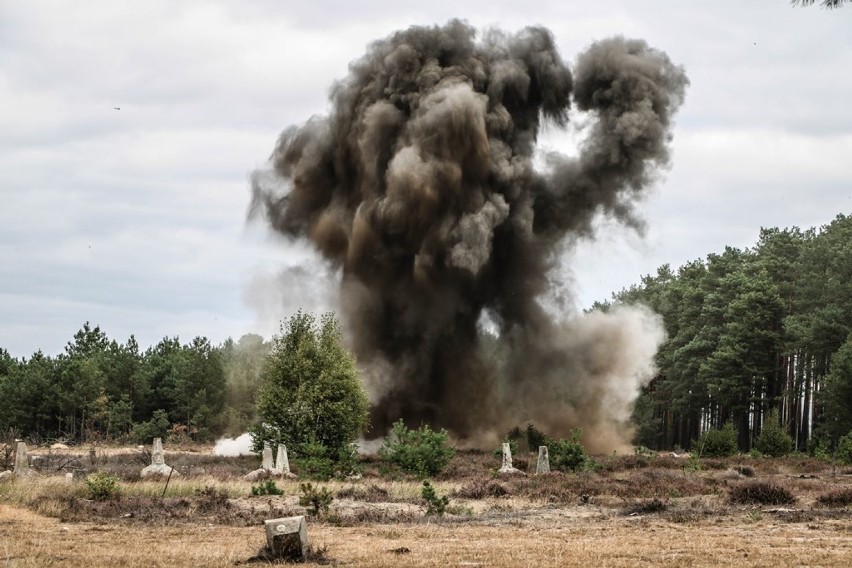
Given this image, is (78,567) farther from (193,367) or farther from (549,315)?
(193,367)

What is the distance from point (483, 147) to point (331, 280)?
12.5m

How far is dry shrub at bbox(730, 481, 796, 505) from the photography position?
26250 mm

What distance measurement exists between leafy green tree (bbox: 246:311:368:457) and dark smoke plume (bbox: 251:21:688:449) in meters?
15.2

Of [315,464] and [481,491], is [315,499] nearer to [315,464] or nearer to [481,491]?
[481,491]

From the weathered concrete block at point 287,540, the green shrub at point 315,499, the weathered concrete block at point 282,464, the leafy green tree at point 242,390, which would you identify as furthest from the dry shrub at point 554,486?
the leafy green tree at point 242,390

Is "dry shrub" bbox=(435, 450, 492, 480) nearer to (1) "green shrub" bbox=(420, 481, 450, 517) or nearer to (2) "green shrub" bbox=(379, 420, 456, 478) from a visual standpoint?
(2) "green shrub" bbox=(379, 420, 456, 478)

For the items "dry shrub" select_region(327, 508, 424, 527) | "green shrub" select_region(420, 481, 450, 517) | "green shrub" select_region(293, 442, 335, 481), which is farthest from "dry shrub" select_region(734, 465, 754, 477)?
"dry shrub" select_region(327, 508, 424, 527)

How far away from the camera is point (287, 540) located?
1631cm

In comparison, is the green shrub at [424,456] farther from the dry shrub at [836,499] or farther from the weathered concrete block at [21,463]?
the dry shrub at [836,499]

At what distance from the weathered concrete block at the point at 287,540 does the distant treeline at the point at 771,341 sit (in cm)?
4312

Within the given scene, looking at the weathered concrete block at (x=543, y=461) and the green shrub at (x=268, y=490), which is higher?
the weathered concrete block at (x=543, y=461)

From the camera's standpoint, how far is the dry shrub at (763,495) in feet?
86.1

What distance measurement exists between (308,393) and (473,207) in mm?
21567

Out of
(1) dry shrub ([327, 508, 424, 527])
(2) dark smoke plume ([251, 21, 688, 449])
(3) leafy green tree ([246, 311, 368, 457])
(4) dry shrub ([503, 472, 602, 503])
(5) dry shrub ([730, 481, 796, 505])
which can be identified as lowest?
(1) dry shrub ([327, 508, 424, 527])
